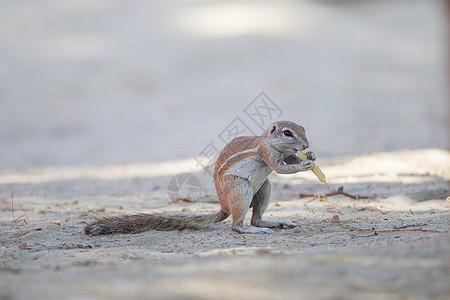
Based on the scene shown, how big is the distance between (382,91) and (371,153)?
4879 millimetres

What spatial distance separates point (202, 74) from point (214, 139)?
12.9 feet

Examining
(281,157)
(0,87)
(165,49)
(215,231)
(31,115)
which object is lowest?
(215,231)

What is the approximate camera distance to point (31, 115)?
41.1 ft

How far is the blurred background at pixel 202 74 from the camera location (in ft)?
34.7

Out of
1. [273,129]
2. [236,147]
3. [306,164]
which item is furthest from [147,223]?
[306,164]

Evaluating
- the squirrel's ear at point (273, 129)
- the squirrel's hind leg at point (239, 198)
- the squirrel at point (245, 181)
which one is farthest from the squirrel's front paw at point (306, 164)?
the squirrel's hind leg at point (239, 198)

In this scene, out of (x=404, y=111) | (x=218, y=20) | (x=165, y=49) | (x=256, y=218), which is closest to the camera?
(x=256, y=218)

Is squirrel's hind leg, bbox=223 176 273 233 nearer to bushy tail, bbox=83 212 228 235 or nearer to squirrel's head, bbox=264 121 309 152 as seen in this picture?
bushy tail, bbox=83 212 228 235

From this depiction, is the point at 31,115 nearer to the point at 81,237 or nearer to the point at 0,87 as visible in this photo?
the point at 0,87

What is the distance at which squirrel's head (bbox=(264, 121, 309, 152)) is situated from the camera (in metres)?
4.25

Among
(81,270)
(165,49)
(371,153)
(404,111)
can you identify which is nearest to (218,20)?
(165,49)

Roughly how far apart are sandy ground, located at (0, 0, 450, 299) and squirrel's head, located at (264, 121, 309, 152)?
269 mm

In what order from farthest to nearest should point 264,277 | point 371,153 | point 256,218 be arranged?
point 371,153
point 256,218
point 264,277

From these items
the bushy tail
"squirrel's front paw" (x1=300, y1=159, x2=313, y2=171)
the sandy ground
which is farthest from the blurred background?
"squirrel's front paw" (x1=300, y1=159, x2=313, y2=171)
